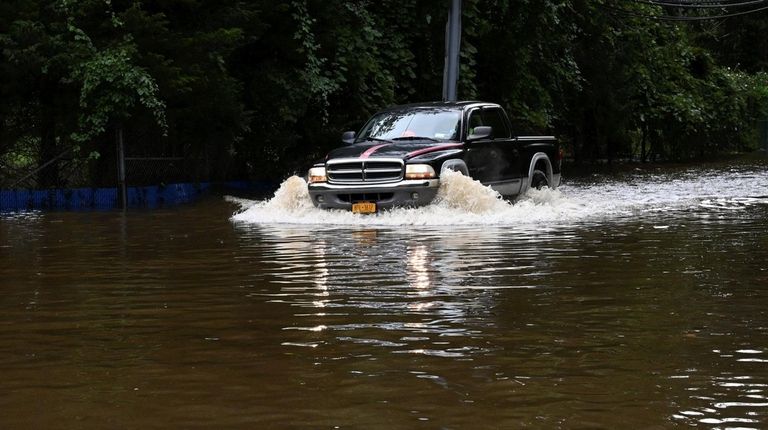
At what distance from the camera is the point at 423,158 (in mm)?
16906

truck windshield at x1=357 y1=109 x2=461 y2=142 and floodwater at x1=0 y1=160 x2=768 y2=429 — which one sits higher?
truck windshield at x1=357 y1=109 x2=461 y2=142

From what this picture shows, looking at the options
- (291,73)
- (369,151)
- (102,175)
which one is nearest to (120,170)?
(102,175)

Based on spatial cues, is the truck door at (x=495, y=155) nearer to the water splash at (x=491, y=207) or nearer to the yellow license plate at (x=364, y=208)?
the water splash at (x=491, y=207)

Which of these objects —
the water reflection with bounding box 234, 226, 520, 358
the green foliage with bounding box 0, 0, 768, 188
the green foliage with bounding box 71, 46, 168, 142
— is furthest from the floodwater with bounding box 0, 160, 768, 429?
the green foliage with bounding box 0, 0, 768, 188

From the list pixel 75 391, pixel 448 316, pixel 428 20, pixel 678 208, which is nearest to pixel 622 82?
pixel 428 20

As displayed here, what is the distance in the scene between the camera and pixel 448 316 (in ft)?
25.4

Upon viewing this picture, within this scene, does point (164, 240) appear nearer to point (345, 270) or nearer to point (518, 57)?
point (345, 270)

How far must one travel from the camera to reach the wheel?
19931mm

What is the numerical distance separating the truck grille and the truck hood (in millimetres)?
100

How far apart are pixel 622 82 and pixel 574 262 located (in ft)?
86.1

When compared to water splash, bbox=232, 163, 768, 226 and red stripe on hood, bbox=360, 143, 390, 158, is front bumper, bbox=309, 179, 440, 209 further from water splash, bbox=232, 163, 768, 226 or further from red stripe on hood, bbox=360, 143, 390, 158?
red stripe on hood, bbox=360, 143, 390, 158

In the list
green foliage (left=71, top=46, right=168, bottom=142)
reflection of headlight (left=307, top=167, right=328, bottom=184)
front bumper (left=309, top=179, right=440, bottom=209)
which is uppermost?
green foliage (left=71, top=46, right=168, bottom=142)

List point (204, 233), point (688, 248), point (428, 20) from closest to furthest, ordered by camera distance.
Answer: point (688, 248)
point (204, 233)
point (428, 20)

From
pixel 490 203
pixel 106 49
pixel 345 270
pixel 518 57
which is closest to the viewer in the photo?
pixel 345 270
